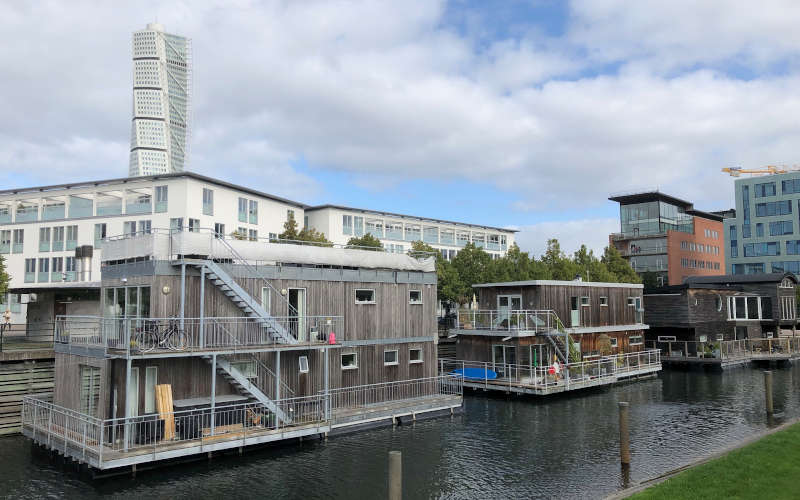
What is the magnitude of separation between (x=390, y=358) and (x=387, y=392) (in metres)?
1.73

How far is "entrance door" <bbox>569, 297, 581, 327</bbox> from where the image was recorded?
4100cm

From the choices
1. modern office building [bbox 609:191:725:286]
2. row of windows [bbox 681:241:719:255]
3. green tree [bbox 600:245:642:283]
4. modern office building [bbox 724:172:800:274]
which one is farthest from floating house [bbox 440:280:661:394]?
modern office building [bbox 724:172:800:274]

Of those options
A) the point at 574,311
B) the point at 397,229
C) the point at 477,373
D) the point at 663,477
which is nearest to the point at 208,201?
the point at 397,229

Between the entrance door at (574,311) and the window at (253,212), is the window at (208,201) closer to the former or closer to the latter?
the window at (253,212)

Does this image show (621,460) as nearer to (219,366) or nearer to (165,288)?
(219,366)

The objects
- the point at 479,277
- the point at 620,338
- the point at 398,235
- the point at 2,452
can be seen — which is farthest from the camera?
the point at 398,235

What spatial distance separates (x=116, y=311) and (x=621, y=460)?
68.6 feet

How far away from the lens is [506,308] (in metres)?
40.8

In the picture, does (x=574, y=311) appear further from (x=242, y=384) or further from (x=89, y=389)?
(x=89, y=389)

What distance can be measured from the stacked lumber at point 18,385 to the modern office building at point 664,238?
93.7m

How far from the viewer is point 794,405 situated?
34.1 m

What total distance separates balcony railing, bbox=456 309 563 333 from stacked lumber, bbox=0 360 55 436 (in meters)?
24.8

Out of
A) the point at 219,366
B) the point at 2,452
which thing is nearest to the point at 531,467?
the point at 219,366

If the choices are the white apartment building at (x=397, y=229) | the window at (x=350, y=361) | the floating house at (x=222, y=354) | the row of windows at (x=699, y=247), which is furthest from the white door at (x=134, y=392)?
the row of windows at (x=699, y=247)
